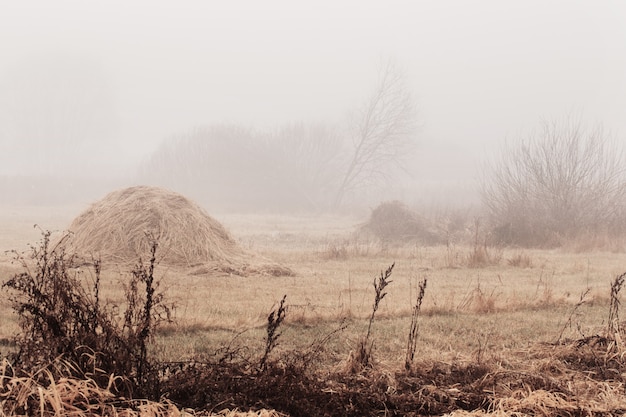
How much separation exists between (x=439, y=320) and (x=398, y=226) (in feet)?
51.6

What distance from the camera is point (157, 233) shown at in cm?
1198

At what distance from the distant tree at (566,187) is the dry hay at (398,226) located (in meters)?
2.66

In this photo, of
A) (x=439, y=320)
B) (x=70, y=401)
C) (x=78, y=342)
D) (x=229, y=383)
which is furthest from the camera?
(x=439, y=320)

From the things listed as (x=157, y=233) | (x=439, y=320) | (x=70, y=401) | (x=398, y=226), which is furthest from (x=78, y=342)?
(x=398, y=226)

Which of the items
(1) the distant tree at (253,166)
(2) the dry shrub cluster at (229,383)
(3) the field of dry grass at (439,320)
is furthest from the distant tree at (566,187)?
(1) the distant tree at (253,166)

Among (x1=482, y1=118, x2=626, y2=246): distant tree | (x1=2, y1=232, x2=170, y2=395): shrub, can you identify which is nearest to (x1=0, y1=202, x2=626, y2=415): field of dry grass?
(x1=2, y1=232, x2=170, y2=395): shrub

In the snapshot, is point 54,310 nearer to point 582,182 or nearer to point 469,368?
point 469,368

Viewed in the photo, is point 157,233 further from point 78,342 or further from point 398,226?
point 398,226

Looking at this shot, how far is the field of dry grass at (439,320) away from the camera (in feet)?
15.8

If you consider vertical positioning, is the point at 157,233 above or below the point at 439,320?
above

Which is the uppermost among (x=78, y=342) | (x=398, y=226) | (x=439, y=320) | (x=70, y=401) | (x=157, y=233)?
(x=398, y=226)

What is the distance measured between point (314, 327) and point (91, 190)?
4678 centimetres

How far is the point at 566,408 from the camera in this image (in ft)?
13.6

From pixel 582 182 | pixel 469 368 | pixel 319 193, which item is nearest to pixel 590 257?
pixel 582 182
